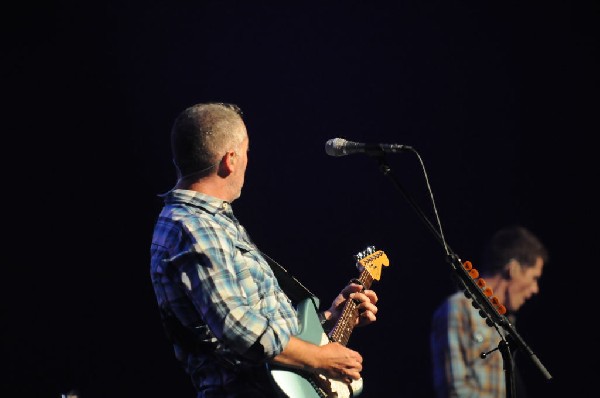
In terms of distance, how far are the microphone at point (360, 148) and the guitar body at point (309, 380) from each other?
0.56m

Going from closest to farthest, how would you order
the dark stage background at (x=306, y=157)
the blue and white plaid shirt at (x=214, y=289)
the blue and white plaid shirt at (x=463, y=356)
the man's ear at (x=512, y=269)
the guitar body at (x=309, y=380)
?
the blue and white plaid shirt at (x=214, y=289)
the guitar body at (x=309, y=380)
the blue and white plaid shirt at (x=463, y=356)
the man's ear at (x=512, y=269)
the dark stage background at (x=306, y=157)

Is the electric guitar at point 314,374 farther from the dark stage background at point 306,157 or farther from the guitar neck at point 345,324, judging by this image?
the dark stage background at point 306,157

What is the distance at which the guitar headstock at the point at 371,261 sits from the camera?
3.15m

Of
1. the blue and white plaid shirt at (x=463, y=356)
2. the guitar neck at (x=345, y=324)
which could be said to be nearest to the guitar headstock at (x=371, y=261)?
the guitar neck at (x=345, y=324)

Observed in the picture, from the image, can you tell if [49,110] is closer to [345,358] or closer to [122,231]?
[122,231]

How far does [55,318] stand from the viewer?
13.5 ft

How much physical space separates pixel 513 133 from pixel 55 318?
3346mm

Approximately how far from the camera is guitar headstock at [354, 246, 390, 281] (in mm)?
3148

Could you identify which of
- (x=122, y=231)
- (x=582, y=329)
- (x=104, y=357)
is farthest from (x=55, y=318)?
(x=582, y=329)

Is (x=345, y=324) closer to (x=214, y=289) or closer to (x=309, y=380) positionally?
(x=309, y=380)

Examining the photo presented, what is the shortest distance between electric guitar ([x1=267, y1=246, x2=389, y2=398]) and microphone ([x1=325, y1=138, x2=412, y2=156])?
56cm

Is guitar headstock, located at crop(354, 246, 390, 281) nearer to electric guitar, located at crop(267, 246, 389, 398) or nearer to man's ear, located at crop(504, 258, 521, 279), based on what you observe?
electric guitar, located at crop(267, 246, 389, 398)

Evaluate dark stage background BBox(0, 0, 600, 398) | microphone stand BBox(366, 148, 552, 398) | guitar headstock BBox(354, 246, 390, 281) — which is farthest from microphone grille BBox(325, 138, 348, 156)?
dark stage background BBox(0, 0, 600, 398)

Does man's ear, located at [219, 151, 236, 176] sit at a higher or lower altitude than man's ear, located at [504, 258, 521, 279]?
higher
